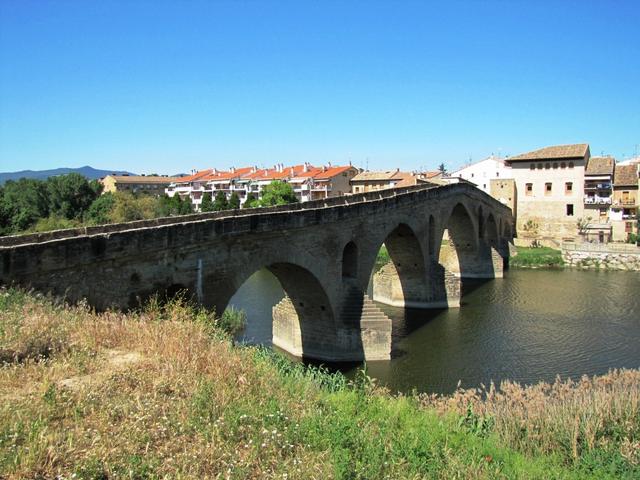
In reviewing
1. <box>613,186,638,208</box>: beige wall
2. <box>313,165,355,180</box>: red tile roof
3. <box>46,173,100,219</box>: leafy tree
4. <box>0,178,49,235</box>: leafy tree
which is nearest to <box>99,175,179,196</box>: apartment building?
<box>0,178,49,235</box>: leafy tree

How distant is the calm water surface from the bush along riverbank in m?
9.11

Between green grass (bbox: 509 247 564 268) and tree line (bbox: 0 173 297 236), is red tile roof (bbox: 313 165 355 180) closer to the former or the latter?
tree line (bbox: 0 173 297 236)

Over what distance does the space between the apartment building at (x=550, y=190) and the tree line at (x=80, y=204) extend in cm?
2564

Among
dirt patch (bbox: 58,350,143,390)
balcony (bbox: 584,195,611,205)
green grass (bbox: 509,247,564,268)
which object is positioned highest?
balcony (bbox: 584,195,611,205)

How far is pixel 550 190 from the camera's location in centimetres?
5497

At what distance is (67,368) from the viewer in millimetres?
6988

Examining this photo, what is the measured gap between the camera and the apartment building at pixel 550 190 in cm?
5353

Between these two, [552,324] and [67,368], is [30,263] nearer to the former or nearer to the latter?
[67,368]

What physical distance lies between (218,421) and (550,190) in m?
55.5

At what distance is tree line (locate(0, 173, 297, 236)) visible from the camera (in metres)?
54.7

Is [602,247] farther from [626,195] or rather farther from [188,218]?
[188,218]

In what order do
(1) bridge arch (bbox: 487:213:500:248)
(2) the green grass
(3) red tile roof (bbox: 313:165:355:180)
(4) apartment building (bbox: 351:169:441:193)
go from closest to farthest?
(2) the green grass → (1) bridge arch (bbox: 487:213:500:248) → (4) apartment building (bbox: 351:169:441:193) → (3) red tile roof (bbox: 313:165:355:180)

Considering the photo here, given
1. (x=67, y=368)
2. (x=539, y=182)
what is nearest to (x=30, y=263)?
(x=67, y=368)

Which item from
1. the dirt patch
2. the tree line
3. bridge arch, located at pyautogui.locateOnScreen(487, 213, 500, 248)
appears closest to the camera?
the dirt patch
